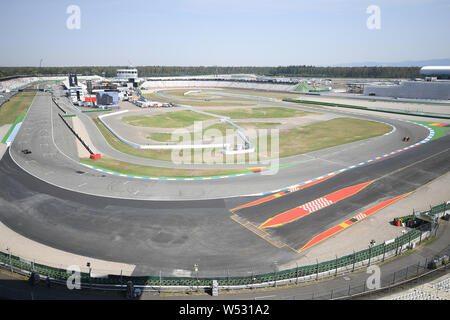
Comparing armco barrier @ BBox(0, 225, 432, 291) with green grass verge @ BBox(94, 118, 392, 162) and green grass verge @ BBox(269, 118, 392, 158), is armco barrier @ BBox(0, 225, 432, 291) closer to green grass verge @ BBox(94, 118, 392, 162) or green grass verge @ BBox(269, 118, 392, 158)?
green grass verge @ BBox(94, 118, 392, 162)

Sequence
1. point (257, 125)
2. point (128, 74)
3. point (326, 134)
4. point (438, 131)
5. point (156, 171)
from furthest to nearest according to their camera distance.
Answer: point (128, 74), point (257, 125), point (438, 131), point (326, 134), point (156, 171)

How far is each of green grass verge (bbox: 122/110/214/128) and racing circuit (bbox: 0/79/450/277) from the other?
21158 millimetres

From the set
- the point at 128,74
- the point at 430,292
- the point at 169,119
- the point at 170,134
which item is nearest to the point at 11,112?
the point at 169,119

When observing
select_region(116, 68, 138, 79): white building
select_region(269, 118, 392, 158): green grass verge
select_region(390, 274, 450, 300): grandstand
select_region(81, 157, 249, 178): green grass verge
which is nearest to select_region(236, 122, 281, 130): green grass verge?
select_region(269, 118, 392, 158): green grass verge

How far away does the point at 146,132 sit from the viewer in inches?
2263

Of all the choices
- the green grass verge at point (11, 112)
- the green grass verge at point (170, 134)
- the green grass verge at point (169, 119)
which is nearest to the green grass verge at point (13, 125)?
the green grass verge at point (11, 112)

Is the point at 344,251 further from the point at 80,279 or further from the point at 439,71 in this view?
the point at 439,71

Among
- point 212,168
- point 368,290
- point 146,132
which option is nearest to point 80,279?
point 368,290

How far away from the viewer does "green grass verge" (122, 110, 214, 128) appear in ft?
214

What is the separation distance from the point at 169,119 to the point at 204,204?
4768 centimetres

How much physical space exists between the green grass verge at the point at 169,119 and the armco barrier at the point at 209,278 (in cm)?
4755

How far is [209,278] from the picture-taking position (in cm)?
1698

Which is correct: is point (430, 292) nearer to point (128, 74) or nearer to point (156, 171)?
point (156, 171)
